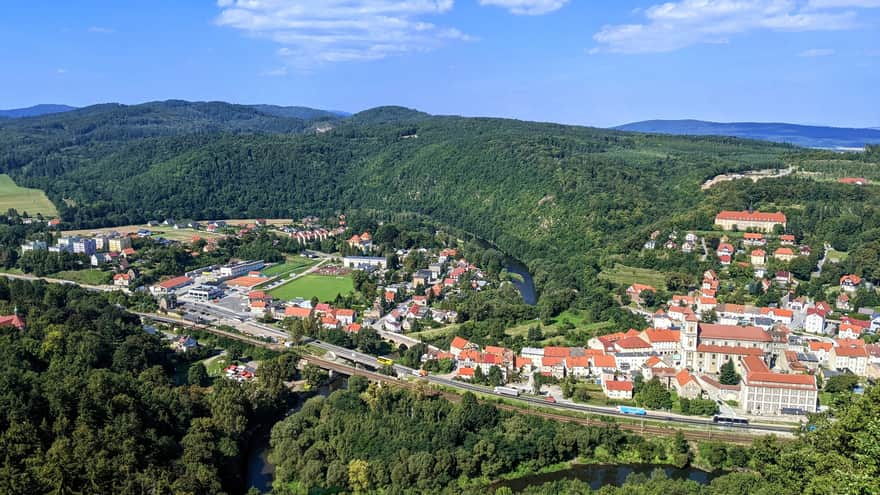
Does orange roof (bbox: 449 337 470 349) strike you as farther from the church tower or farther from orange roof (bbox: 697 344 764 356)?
orange roof (bbox: 697 344 764 356)

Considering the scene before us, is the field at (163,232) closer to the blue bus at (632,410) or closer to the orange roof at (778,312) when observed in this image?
the blue bus at (632,410)

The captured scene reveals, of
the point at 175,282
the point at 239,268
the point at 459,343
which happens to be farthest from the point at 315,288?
the point at 459,343

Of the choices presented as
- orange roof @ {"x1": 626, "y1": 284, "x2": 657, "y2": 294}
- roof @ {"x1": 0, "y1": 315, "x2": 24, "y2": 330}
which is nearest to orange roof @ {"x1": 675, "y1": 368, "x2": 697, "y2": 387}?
orange roof @ {"x1": 626, "y1": 284, "x2": 657, "y2": 294}

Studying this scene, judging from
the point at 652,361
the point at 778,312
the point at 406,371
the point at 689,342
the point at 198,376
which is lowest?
the point at 406,371

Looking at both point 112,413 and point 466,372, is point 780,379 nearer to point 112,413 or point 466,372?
point 466,372

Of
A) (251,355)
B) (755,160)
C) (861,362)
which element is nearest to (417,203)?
(755,160)

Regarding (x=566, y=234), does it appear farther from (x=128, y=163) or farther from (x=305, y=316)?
(x=128, y=163)

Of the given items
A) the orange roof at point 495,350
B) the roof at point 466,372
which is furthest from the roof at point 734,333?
the roof at point 466,372
